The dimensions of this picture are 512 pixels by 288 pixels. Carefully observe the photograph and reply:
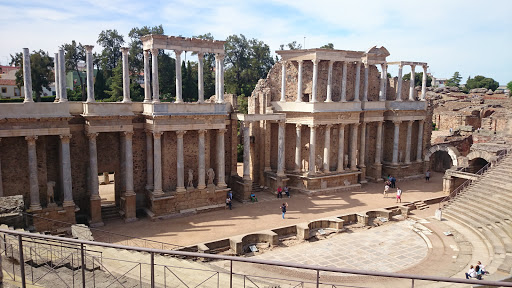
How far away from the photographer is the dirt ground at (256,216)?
2084 centimetres

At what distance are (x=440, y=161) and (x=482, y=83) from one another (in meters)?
67.9

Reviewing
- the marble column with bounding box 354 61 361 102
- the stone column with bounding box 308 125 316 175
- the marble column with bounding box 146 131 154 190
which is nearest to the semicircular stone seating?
the stone column with bounding box 308 125 316 175

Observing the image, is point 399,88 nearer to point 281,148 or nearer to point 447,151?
point 447,151

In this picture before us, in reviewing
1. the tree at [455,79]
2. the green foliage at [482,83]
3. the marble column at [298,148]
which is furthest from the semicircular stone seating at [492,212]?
the tree at [455,79]

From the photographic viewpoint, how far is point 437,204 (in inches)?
1088

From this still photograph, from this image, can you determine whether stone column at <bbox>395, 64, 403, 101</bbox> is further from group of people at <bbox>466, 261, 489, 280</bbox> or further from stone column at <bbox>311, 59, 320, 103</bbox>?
group of people at <bbox>466, 261, 489, 280</bbox>

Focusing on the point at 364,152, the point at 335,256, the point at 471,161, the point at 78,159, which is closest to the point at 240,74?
the point at 364,152

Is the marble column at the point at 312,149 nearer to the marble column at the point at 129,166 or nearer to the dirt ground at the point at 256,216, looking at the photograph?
the dirt ground at the point at 256,216

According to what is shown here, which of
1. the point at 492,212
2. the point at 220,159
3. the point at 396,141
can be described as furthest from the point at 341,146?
the point at 492,212

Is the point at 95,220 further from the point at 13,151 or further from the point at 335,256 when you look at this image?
the point at 335,256

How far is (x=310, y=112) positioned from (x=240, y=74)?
112 feet

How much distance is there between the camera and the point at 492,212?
2258 centimetres

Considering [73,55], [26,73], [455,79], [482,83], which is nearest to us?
[26,73]

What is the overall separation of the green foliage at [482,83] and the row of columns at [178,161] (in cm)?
9041
